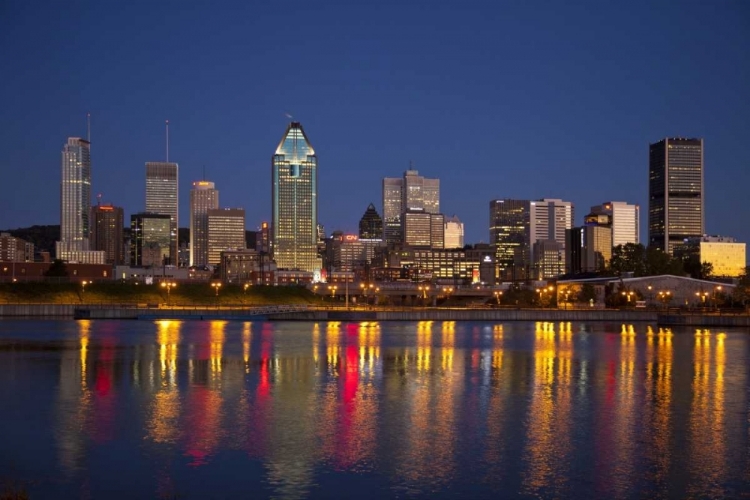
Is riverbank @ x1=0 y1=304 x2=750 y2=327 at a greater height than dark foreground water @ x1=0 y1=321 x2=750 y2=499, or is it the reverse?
dark foreground water @ x1=0 y1=321 x2=750 y2=499

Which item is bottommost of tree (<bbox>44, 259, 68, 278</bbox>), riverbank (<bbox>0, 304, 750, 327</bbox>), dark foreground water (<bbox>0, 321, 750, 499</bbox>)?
riverbank (<bbox>0, 304, 750, 327</bbox>)

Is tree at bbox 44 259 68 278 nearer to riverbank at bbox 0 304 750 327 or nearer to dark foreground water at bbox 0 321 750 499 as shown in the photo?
riverbank at bbox 0 304 750 327

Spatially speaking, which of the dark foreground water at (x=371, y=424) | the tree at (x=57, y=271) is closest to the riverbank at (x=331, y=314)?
the tree at (x=57, y=271)

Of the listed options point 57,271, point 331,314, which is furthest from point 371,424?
point 57,271

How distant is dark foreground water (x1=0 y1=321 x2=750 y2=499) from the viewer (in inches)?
945

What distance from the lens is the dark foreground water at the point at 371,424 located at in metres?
24.0

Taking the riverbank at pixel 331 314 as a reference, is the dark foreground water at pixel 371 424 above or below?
above

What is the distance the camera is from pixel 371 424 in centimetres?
3241

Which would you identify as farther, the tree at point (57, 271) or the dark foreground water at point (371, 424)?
the tree at point (57, 271)

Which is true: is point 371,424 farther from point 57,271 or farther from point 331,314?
point 57,271

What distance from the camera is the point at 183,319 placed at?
123188mm

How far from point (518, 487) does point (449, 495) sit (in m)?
2.22

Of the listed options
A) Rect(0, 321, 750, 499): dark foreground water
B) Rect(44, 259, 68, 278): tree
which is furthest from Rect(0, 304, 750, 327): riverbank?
Rect(0, 321, 750, 499): dark foreground water

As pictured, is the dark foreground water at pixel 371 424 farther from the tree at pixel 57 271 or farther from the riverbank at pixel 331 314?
the tree at pixel 57 271
